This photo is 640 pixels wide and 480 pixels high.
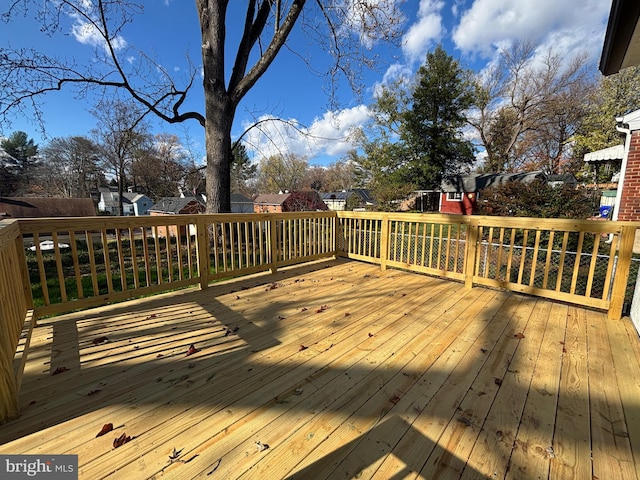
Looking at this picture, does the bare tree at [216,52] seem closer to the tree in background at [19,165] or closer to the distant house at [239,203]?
the distant house at [239,203]

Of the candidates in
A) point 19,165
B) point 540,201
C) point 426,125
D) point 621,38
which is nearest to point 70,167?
point 19,165

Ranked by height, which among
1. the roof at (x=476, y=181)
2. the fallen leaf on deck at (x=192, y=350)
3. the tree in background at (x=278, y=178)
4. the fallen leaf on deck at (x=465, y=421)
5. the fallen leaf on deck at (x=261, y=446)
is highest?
the tree in background at (x=278, y=178)

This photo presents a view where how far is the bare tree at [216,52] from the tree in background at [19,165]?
106 ft

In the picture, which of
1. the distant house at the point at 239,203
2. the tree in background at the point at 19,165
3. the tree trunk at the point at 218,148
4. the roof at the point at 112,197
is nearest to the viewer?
the tree trunk at the point at 218,148

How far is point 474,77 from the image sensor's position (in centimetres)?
1719

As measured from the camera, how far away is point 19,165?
30.8 meters

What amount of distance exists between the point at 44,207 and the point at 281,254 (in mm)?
26993

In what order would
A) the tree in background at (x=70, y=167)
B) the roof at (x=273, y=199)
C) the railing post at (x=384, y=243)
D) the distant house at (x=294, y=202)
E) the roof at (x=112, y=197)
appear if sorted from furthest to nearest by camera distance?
1. the roof at (x=112, y=197)
2. the roof at (x=273, y=199)
3. the tree in background at (x=70, y=167)
4. the distant house at (x=294, y=202)
5. the railing post at (x=384, y=243)

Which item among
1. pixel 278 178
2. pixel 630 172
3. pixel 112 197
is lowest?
pixel 112 197

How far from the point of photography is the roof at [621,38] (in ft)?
5.16

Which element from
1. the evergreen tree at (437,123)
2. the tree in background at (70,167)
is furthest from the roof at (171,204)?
the evergreen tree at (437,123)

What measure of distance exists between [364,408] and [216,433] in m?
0.79

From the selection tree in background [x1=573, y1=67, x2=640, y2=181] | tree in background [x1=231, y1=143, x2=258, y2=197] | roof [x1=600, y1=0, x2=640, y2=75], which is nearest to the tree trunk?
roof [x1=600, y1=0, x2=640, y2=75]

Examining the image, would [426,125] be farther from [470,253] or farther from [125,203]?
[125,203]
